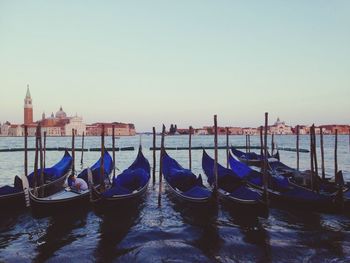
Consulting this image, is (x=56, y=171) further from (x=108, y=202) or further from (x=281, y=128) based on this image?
(x=281, y=128)

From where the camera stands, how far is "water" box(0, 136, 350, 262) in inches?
232

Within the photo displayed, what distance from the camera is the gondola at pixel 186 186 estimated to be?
8078 millimetres

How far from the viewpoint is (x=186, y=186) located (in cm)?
989

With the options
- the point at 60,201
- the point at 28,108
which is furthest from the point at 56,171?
the point at 28,108

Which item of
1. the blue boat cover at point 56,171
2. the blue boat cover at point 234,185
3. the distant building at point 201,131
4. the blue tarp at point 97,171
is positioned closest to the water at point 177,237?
the blue boat cover at point 234,185

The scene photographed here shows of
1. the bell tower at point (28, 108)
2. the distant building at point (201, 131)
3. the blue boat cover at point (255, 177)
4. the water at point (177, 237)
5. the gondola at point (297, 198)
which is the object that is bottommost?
the water at point (177, 237)

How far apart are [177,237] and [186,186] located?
3.00m

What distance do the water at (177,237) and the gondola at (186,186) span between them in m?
0.43

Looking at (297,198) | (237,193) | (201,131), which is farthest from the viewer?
(201,131)

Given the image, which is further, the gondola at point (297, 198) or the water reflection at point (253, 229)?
the gondola at point (297, 198)

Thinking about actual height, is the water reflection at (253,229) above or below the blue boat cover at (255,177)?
below

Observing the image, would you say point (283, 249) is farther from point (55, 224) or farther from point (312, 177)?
point (55, 224)

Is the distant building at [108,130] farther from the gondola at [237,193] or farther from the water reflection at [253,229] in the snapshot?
the water reflection at [253,229]

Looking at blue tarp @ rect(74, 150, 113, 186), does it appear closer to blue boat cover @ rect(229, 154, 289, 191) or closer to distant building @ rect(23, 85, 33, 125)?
blue boat cover @ rect(229, 154, 289, 191)
